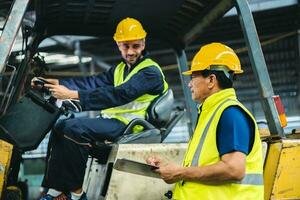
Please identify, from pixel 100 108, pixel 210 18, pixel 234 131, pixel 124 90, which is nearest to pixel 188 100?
pixel 210 18

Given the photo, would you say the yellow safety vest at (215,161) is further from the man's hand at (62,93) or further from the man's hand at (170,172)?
the man's hand at (62,93)

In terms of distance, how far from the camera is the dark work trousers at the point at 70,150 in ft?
10.1

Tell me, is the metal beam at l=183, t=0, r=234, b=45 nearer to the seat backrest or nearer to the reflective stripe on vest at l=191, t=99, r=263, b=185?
the seat backrest

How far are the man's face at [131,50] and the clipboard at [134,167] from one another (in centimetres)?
123

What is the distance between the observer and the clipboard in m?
2.49

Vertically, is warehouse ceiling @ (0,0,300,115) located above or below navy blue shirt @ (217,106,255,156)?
above

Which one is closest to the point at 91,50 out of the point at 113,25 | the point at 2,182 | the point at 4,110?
the point at 113,25

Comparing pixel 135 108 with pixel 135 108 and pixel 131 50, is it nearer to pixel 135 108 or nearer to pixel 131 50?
pixel 135 108

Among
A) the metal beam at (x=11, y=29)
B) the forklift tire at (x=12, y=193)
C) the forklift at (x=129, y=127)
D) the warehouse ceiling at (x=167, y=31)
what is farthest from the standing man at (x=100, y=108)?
the metal beam at (x=11, y=29)

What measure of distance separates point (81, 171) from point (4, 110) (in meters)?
0.73

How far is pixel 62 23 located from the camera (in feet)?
12.9

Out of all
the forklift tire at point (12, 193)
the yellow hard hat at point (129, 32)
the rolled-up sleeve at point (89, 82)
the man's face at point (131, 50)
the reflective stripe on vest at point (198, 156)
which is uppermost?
the yellow hard hat at point (129, 32)

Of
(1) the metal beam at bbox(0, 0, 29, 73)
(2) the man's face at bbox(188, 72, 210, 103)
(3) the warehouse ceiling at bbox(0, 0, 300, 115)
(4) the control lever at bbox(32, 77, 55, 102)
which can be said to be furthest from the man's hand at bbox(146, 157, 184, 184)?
(3) the warehouse ceiling at bbox(0, 0, 300, 115)

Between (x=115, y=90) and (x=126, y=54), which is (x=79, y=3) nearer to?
(x=126, y=54)
